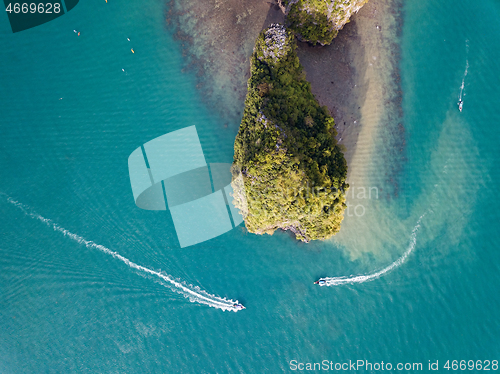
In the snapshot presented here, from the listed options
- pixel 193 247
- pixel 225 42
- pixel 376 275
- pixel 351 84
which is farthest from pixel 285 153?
pixel 376 275

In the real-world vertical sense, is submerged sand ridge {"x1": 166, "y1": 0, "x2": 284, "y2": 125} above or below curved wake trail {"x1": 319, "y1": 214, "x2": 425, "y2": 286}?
above

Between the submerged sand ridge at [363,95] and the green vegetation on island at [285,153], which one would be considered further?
the submerged sand ridge at [363,95]

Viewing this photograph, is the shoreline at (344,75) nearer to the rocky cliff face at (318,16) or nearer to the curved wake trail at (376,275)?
the rocky cliff face at (318,16)

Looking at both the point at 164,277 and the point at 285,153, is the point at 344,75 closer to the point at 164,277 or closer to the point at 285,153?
the point at 285,153

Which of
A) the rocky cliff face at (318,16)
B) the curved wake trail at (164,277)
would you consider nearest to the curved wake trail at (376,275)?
the curved wake trail at (164,277)

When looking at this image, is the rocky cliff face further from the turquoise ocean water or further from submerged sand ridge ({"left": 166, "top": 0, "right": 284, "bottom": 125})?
the turquoise ocean water

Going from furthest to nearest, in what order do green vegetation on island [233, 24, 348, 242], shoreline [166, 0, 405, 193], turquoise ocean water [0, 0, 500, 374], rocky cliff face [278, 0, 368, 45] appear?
shoreline [166, 0, 405, 193]
turquoise ocean water [0, 0, 500, 374]
rocky cliff face [278, 0, 368, 45]
green vegetation on island [233, 24, 348, 242]

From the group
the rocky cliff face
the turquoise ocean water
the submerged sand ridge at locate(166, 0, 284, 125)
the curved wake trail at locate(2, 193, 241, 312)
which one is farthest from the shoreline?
the curved wake trail at locate(2, 193, 241, 312)
